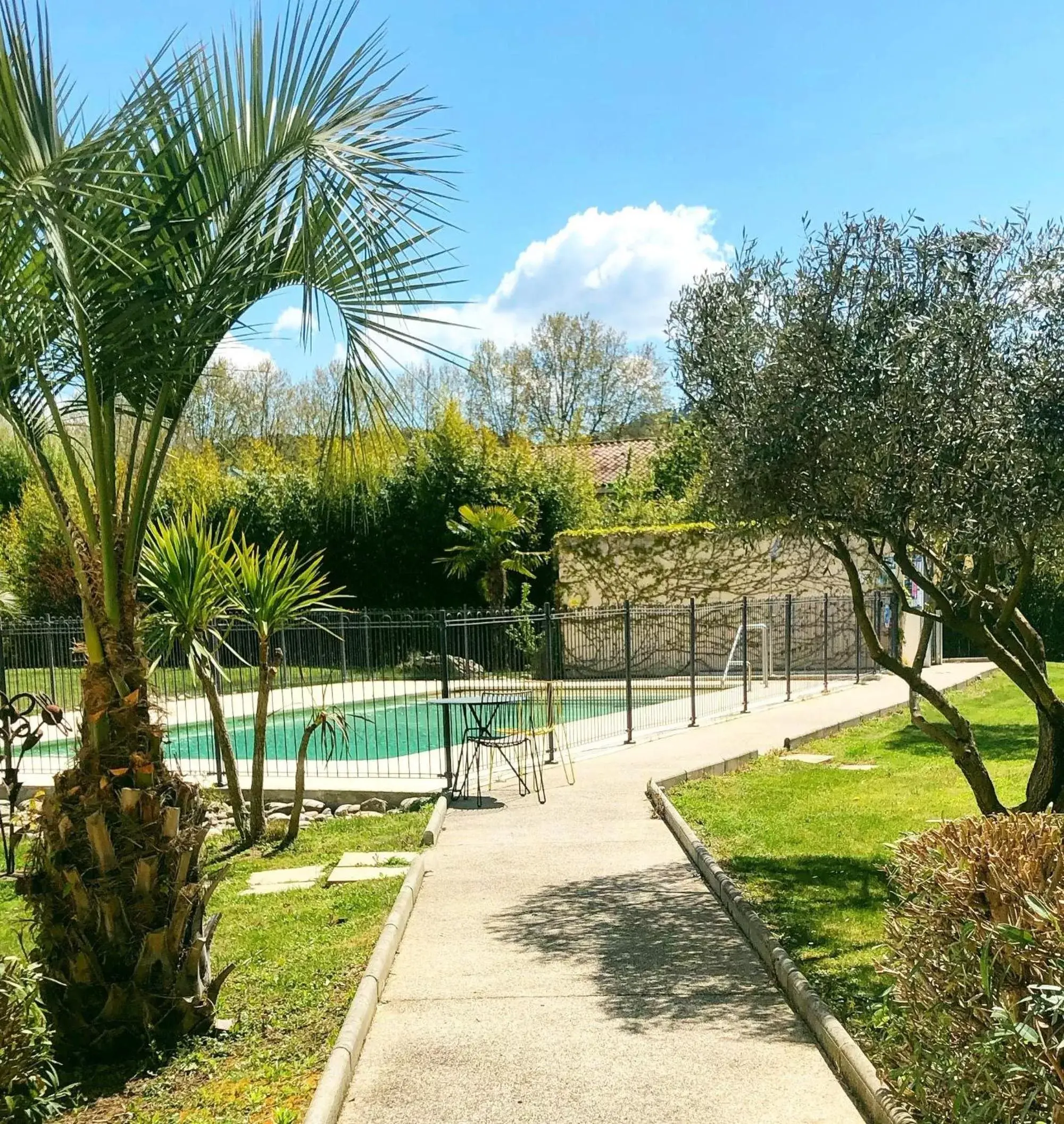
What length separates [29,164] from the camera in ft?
12.5

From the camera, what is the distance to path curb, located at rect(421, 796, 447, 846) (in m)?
9.07

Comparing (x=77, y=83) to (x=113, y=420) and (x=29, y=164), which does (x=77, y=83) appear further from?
(x=113, y=420)

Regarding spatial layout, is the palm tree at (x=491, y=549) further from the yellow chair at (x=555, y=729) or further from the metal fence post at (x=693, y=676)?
the metal fence post at (x=693, y=676)

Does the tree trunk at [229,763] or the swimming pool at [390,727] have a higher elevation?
the tree trunk at [229,763]

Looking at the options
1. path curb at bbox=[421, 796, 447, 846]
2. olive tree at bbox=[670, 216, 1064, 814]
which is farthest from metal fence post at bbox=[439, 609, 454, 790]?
olive tree at bbox=[670, 216, 1064, 814]

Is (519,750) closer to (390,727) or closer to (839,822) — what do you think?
(839,822)

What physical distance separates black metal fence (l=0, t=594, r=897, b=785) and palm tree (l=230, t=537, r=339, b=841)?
0.61 m

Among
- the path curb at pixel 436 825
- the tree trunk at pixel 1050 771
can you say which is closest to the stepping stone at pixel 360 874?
the path curb at pixel 436 825

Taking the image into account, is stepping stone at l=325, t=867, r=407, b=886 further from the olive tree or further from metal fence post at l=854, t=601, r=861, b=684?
metal fence post at l=854, t=601, r=861, b=684

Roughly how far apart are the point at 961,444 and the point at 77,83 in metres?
4.53

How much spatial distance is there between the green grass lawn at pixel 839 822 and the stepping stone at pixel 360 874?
98.5 inches

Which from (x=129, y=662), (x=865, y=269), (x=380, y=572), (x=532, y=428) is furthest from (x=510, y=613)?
(x=532, y=428)

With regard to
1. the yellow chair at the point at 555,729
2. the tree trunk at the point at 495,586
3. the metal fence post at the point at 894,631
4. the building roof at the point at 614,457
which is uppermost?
the building roof at the point at 614,457

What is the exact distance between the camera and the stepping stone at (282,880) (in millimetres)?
7789
